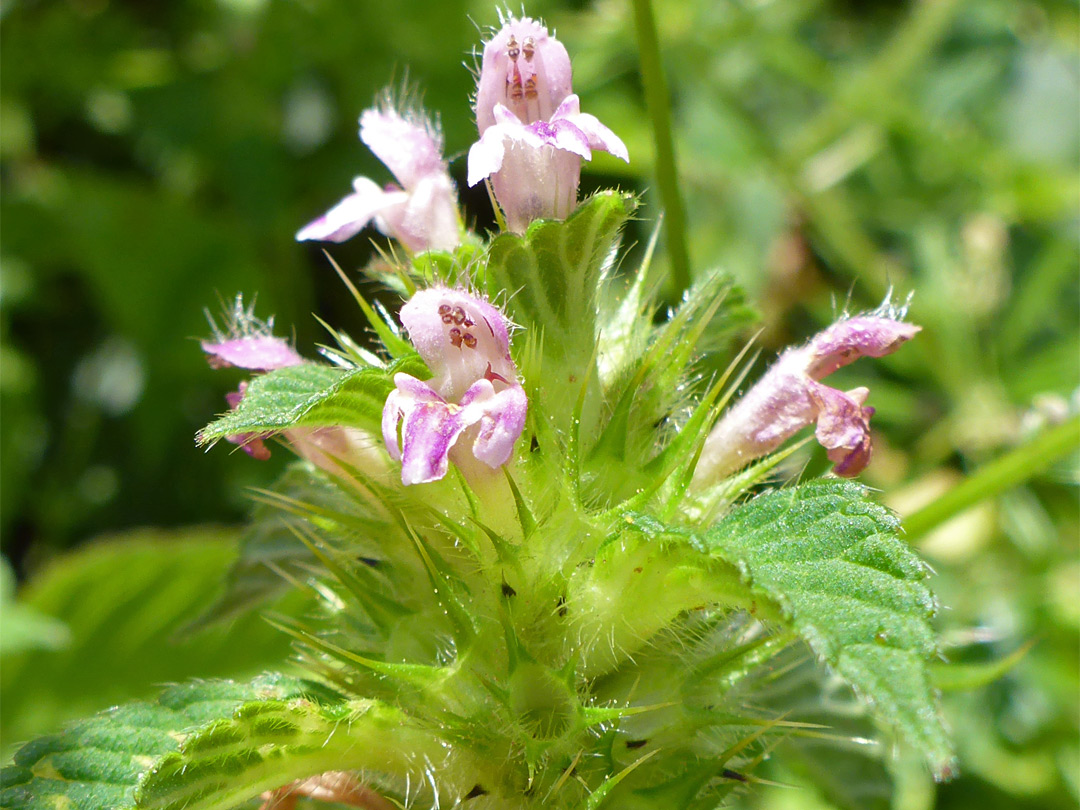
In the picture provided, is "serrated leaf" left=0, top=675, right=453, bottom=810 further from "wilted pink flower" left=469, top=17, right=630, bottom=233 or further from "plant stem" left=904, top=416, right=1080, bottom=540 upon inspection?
"plant stem" left=904, top=416, right=1080, bottom=540

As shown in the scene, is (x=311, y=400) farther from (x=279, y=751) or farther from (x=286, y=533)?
(x=286, y=533)

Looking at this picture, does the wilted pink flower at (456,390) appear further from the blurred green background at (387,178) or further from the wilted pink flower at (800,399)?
the blurred green background at (387,178)

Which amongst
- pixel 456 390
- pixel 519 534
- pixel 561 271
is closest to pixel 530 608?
pixel 519 534

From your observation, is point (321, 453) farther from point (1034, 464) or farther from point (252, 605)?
point (1034, 464)

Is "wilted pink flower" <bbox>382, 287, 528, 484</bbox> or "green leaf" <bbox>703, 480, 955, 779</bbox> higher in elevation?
"wilted pink flower" <bbox>382, 287, 528, 484</bbox>

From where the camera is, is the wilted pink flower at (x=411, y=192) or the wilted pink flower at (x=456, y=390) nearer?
the wilted pink flower at (x=456, y=390)

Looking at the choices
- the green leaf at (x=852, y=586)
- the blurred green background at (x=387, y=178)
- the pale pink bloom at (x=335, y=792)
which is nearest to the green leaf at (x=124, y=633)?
the blurred green background at (x=387, y=178)

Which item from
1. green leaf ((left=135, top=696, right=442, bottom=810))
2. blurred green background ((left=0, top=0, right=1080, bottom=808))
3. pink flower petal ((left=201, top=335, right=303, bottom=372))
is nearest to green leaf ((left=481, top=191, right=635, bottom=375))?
pink flower petal ((left=201, top=335, right=303, bottom=372))
